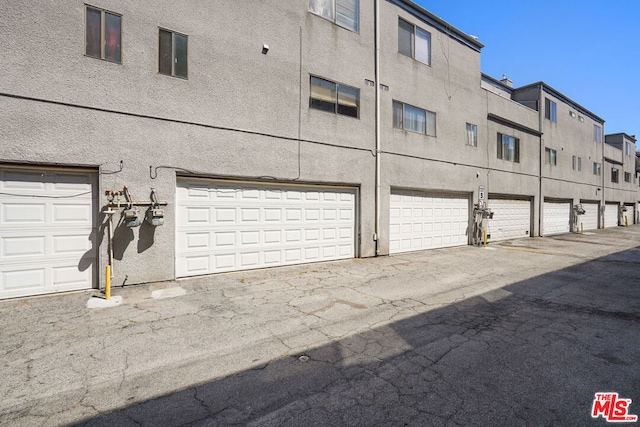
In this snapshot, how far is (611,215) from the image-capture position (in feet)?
93.5

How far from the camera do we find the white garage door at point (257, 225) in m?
7.43

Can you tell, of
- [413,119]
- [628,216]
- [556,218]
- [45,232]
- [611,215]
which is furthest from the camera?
[628,216]

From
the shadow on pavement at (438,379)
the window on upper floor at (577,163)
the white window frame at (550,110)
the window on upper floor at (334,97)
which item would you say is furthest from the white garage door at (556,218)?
the shadow on pavement at (438,379)

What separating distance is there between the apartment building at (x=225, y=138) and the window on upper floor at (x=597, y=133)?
18704mm

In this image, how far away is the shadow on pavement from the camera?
259 centimetres

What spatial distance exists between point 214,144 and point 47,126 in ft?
10.2

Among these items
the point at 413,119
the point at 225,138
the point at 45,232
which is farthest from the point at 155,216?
the point at 413,119

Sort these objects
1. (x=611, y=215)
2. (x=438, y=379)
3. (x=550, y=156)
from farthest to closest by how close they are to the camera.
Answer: (x=611, y=215), (x=550, y=156), (x=438, y=379)

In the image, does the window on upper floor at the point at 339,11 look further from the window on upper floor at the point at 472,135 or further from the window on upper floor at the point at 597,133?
the window on upper floor at the point at 597,133

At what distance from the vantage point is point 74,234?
6.21 m

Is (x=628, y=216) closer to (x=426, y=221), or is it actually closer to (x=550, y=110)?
(x=550, y=110)

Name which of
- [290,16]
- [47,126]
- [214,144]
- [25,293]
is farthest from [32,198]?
[290,16]

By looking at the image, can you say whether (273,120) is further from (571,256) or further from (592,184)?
(592,184)

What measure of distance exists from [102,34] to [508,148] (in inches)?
704
